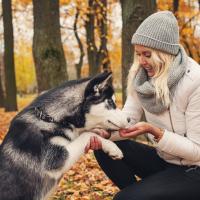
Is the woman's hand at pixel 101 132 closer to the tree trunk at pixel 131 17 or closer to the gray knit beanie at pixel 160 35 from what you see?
the gray knit beanie at pixel 160 35

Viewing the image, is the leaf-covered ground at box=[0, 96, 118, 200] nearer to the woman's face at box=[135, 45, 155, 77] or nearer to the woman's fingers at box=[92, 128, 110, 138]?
the woman's fingers at box=[92, 128, 110, 138]

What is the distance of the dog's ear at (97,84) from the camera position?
141 inches

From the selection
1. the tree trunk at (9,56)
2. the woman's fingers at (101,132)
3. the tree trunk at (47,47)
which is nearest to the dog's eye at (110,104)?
the woman's fingers at (101,132)

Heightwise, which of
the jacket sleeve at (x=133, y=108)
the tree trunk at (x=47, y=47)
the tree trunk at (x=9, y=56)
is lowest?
the tree trunk at (x=9, y=56)

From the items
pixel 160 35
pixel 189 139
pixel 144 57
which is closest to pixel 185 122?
pixel 189 139

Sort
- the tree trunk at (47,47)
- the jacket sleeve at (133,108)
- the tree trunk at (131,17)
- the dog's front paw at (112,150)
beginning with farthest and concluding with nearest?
1. the tree trunk at (47,47)
2. the tree trunk at (131,17)
3. the jacket sleeve at (133,108)
4. the dog's front paw at (112,150)

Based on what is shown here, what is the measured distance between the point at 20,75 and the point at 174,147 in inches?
1666

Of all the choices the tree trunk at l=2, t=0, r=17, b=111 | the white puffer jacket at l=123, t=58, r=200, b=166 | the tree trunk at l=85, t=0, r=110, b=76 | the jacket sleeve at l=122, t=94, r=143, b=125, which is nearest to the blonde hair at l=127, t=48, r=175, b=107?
the white puffer jacket at l=123, t=58, r=200, b=166

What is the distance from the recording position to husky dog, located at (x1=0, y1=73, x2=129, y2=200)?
3506mm

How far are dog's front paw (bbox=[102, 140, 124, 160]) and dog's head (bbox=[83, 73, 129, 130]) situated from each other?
0.15 metres

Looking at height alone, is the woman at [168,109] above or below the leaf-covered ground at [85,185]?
above

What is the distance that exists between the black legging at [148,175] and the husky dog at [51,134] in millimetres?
465

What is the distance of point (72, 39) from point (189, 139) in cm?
2256

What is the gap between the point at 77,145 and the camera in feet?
11.8
